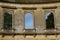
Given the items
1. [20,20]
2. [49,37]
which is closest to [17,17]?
[20,20]

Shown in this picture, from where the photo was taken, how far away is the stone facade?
2503 centimetres

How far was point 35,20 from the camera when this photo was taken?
84.7 feet

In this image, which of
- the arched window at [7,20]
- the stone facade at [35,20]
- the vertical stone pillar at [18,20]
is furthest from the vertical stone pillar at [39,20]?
the arched window at [7,20]

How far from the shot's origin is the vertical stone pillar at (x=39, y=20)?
2549 cm

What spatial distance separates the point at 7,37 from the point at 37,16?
14.0 ft

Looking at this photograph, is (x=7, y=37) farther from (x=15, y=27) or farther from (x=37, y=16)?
(x=37, y=16)

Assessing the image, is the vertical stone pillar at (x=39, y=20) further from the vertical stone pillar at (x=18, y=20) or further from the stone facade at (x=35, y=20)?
the vertical stone pillar at (x=18, y=20)

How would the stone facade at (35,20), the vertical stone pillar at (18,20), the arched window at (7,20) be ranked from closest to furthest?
the stone facade at (35,20), the vertical stone pillar at (18,20), the arched window at (7,20)

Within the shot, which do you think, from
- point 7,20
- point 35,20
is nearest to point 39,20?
point 35,20

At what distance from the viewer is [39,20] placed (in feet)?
84.8

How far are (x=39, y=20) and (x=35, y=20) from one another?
466mm

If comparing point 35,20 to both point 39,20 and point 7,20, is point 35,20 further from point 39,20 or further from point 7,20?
point 7,20

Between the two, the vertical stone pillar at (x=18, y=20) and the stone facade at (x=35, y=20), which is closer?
the stone facade at (x=35, y=20)

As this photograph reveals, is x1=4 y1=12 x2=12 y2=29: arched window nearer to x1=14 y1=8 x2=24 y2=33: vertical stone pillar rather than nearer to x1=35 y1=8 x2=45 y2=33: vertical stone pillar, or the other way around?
x1=14 y1=8 x2=24 y2=33: vertical stone pillar
